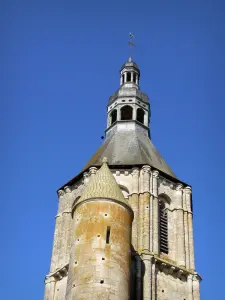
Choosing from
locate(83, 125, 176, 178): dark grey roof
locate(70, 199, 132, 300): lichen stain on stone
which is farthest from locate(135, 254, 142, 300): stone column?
locate(83, 125, 176, 178): dark grey roof

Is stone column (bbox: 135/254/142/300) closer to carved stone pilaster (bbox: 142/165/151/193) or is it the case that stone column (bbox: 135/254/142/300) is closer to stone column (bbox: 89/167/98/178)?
carved stone pilaster (bbox: 142/165/151/193)

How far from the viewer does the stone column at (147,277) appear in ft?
127

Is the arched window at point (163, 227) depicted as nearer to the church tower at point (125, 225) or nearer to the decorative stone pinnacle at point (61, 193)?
the church tower at point (125, 225)

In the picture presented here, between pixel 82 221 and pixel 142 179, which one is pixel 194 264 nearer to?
pixel 142 179

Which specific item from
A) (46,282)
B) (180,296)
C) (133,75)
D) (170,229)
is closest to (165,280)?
(180,296)

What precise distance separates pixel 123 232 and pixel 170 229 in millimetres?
8266

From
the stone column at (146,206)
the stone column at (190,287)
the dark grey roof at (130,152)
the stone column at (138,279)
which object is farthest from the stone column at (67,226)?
the stone column at (190,287)

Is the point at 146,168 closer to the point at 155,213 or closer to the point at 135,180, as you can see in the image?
the point at 135,180

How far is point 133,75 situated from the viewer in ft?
184

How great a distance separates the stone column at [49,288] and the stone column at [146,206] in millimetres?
6151

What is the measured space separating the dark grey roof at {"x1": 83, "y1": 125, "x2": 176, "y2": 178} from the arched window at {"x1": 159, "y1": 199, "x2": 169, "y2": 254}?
2.76 metres

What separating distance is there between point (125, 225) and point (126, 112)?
17.4m

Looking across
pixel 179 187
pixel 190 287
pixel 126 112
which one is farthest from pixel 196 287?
pixel 126 112

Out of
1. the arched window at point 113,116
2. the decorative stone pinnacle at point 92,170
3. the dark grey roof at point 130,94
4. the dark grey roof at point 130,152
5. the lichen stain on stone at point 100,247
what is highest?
the dark grey roof at point 130,94
